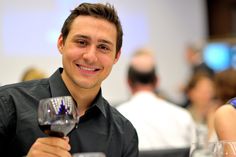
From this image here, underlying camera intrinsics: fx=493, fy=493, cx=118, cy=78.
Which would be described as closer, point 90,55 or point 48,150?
point 48,150

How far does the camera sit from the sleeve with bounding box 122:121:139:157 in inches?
72.3

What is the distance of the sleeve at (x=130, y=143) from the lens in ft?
6.02

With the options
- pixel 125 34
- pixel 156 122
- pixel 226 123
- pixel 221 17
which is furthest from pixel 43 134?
pixel 221 17

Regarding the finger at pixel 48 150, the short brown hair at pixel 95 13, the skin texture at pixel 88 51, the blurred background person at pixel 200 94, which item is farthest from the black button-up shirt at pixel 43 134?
the blurred background person at pixel 200 94

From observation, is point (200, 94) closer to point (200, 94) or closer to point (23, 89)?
point (200, 94)

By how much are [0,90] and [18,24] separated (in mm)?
3401

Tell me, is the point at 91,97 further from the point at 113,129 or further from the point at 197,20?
the point at 197,20

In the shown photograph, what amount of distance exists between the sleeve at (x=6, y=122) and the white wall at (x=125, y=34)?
124 centimetres

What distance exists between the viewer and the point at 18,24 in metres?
5.01

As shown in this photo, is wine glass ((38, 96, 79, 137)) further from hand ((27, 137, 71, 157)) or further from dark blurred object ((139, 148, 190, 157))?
dark blurred object ((139, 148, 190, 157))

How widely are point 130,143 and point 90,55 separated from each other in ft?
1.32

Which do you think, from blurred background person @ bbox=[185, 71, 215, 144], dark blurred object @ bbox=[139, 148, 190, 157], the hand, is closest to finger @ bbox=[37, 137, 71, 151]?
the hand

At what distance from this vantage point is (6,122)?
164 centimetres

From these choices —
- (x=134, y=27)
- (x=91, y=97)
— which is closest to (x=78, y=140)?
(x=91, y=97)
